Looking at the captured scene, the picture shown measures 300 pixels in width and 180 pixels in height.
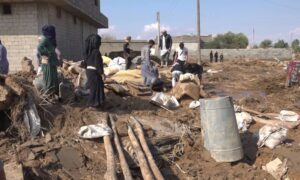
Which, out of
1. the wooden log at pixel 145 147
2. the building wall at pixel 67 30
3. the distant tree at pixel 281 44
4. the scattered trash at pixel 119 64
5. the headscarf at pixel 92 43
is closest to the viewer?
the wooden log at pixel 145 147

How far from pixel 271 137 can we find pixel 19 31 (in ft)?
33.0

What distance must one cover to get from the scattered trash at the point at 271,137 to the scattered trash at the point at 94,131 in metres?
2.69

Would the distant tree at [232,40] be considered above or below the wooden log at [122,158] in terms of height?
above

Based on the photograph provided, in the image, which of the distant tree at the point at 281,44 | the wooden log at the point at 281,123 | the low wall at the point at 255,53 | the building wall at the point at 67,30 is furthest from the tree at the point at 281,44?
the wooden log at the point at 281,123

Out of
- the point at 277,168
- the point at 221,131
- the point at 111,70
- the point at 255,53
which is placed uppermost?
the point at 255,53

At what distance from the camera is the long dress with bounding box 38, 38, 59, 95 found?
8.15m

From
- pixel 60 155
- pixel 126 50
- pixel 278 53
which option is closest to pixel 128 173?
pixel 60 155

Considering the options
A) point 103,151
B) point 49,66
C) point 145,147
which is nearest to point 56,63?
point 49,66

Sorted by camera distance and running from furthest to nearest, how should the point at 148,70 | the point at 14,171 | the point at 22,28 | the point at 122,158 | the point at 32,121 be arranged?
the point at 22,28
the point at 148,70
the point at 32,121
the point at 122,158
the point at 14,171

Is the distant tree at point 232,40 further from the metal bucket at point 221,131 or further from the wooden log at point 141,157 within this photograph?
the wooden log at point 141,157

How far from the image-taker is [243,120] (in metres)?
8.78

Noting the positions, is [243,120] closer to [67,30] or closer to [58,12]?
[58,12]

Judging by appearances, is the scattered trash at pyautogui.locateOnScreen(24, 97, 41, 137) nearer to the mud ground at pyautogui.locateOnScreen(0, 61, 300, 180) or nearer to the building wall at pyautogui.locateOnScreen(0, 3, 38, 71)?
the mud ground at pyautogui.locateOnScreen(0, 61, 300, 180)

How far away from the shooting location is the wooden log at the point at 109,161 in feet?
19.5
